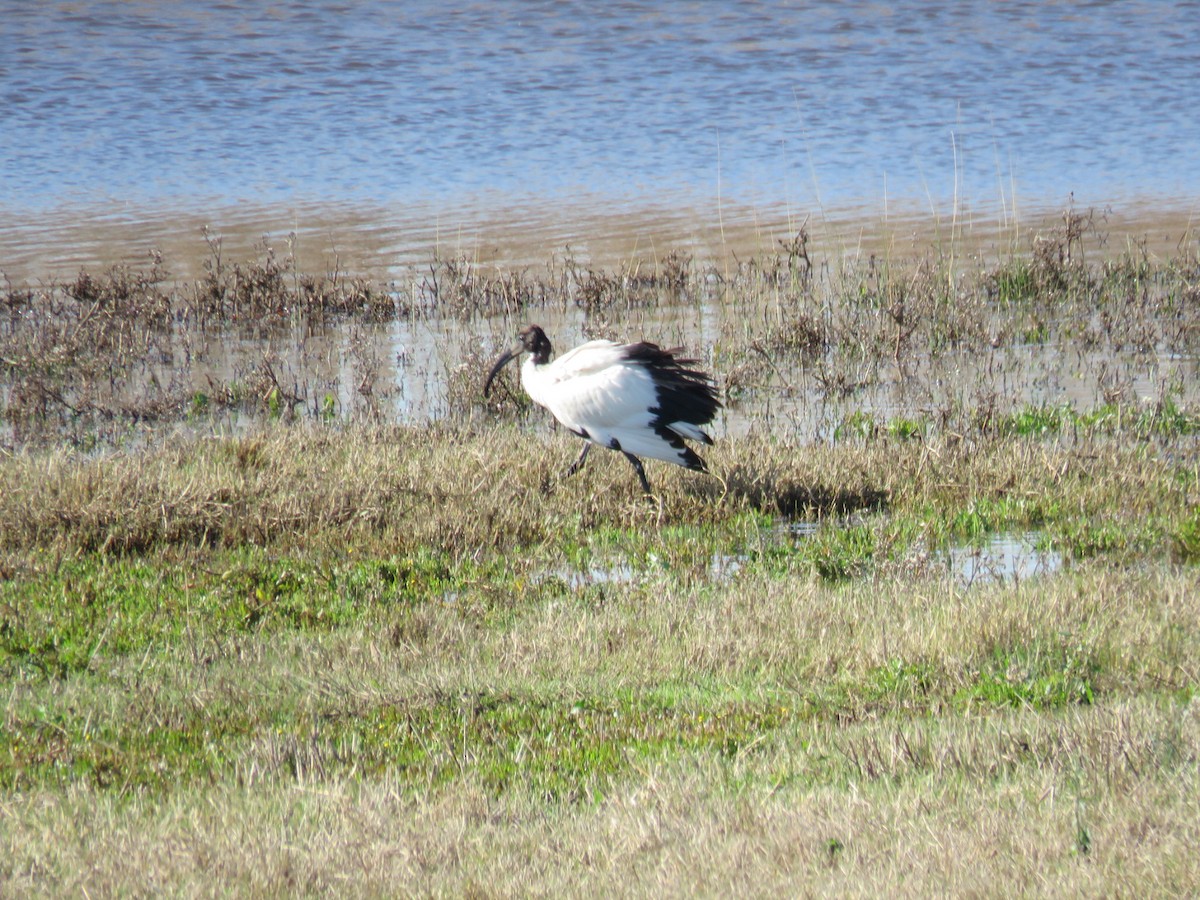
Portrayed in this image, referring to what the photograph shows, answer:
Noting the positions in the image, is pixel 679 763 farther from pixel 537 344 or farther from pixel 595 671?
pixel 537 344

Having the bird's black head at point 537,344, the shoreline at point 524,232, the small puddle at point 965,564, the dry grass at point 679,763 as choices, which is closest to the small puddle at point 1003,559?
the small puddle at point 965,564

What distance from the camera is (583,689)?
5.62 m

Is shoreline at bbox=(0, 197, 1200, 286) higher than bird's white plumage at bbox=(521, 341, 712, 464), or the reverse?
bird's white plumage at bbox=(521, 341, 712, 464)

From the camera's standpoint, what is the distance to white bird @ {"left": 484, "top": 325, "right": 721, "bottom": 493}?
875 cm

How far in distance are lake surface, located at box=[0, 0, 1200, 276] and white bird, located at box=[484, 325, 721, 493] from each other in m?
9.90

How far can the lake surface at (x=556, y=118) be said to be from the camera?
22.8 meters

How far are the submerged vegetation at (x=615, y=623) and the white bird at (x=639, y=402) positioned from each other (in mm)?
351

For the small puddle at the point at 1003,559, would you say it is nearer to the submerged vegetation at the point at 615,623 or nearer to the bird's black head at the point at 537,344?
the submerged vegetation at the point at 615,623

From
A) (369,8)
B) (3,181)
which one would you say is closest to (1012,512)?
(3,181)

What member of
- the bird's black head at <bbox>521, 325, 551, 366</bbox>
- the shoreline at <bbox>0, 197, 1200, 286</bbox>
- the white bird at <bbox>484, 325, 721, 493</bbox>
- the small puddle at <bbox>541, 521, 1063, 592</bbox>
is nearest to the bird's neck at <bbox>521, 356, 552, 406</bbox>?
the bird's black head at <bbox>521, 325, 551, 366</bbox>

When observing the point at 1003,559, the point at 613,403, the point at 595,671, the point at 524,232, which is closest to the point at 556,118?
the point at 524,232

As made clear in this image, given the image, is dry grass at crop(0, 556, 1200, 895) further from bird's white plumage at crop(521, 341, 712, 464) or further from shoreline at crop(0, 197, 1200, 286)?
shoreline at crop(0, 197, 1200, 286)

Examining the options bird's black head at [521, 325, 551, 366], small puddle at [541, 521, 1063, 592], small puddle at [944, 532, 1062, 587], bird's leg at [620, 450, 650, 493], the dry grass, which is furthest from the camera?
bird's black head at [521, 325, 551, 366]

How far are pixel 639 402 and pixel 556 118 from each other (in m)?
25.8
